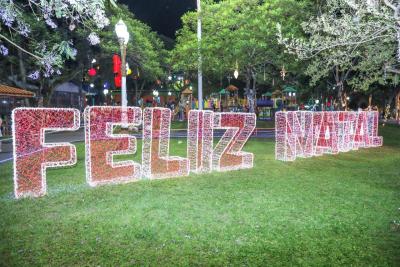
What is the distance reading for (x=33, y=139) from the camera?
7.70 meters

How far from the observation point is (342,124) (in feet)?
50.6

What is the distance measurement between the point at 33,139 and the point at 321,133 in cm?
1187

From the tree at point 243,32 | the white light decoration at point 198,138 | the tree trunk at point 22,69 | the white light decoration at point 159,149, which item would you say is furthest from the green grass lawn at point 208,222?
the tree trunk at point 22,69

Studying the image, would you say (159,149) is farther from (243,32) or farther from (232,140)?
(243,32)

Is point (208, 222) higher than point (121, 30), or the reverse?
point (121, 30)

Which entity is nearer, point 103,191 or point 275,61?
point 103,191

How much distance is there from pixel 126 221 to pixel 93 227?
1.90 ft

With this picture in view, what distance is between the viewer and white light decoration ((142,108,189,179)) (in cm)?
932

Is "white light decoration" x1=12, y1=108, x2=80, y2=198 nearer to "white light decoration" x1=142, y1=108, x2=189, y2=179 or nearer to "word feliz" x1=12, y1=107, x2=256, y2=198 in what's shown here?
"word feliz" x1=12, y1=107, x2=256, y2=198

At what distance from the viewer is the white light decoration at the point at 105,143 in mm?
8352

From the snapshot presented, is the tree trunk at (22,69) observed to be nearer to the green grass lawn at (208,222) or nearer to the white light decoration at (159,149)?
the green grass lawn at (208,222)

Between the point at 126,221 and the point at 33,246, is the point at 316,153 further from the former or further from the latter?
the point at 33,246

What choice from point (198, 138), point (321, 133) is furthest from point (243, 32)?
point (198, 138)

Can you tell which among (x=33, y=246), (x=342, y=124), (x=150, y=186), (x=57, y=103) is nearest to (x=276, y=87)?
(x=57, y=103)
